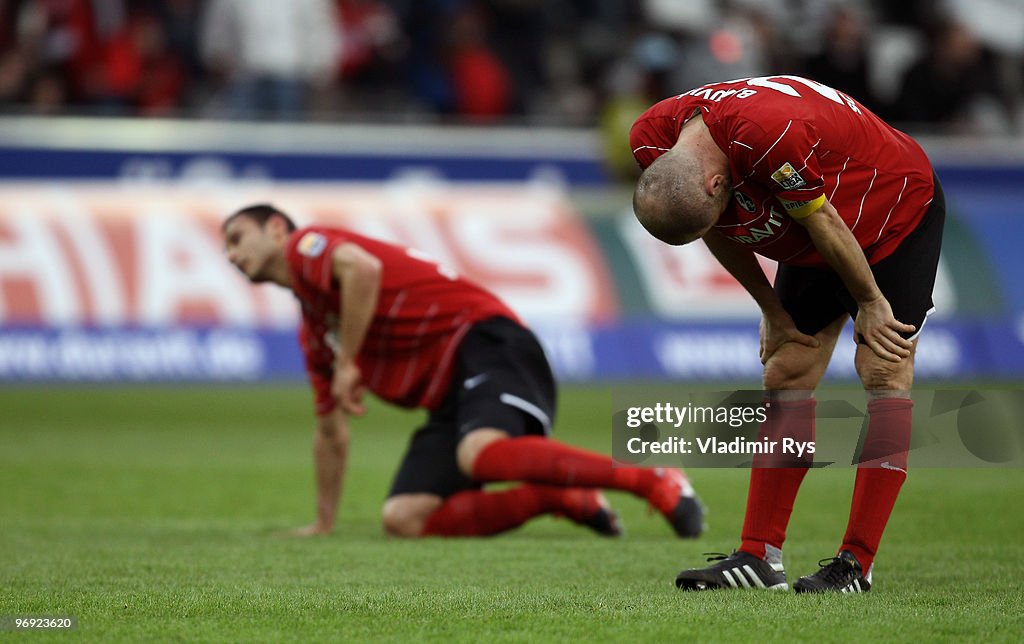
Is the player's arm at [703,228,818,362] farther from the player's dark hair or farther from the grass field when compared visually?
the player's dark hair

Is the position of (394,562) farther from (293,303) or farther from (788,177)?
(293,303)

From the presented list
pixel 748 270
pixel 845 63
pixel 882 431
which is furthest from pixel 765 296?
pixel 845 63

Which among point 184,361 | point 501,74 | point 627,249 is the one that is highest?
point 501,74

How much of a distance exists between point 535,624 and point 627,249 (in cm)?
939

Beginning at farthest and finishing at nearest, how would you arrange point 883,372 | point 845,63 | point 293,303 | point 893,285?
point 845,63 < point 293,303 < point 893,285 < point 883,372

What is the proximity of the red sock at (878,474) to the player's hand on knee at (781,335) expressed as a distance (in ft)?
1.12

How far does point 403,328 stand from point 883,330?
2.71 m

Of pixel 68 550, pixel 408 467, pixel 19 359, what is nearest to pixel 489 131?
pixel 19 359

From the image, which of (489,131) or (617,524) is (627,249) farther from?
(617,524)

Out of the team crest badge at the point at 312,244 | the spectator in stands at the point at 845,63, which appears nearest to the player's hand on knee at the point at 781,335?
the team crest badge at the point at 312,244

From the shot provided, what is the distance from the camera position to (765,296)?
4949 millimetres

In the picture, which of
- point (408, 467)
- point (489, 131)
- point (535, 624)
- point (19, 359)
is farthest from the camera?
point (489, 131)

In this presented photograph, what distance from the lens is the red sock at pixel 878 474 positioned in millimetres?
4680

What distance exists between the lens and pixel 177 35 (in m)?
15.8
